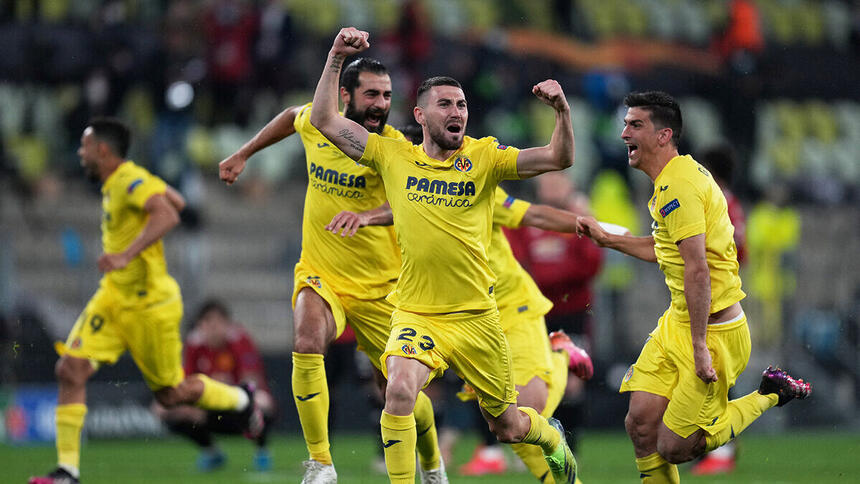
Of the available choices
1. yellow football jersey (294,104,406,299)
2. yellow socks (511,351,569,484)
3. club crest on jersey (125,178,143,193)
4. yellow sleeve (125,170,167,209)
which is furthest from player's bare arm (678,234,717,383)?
club crest on jersey (125,178,143,193)

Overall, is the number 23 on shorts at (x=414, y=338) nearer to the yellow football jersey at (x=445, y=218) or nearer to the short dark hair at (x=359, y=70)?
the yellow football jersey at (x=445, y=218)

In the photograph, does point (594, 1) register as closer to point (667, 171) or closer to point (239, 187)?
point (239, 187)

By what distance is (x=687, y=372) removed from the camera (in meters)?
7.72

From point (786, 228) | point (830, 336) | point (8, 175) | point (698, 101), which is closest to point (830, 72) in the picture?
point (698, 101)

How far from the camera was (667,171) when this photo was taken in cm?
766

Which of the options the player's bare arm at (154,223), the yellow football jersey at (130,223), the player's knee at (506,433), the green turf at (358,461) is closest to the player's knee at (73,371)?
the yellow football jersey at (130,223)

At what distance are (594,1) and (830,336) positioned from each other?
9.43m

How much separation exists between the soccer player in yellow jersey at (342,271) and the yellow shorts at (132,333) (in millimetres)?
2230

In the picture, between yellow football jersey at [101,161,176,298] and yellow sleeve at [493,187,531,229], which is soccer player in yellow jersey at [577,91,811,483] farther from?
yellow football jersey at [101,161,176,298]

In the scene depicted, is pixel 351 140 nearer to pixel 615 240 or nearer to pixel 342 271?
pixel 342 271

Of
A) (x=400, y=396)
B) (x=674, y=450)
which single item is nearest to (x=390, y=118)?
(x=674, y=450)

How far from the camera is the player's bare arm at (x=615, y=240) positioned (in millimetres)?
7707

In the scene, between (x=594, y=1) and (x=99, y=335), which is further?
(x=594, y=1)

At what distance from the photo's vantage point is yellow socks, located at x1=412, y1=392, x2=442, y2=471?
8352mm
